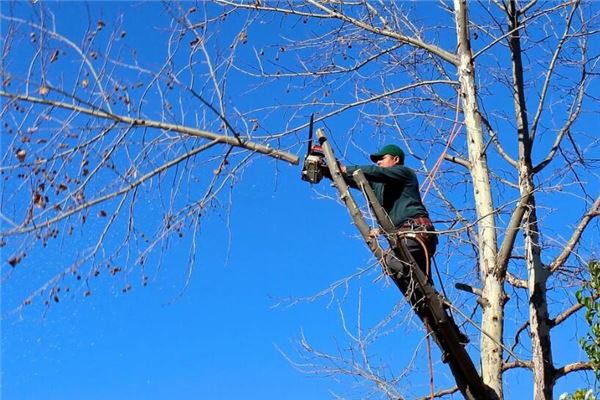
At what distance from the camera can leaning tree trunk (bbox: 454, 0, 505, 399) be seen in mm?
7145

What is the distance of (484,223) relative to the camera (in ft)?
24.6

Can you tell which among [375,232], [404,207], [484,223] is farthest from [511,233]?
[375,232]

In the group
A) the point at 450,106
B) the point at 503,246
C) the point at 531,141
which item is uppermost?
the point at 450,106

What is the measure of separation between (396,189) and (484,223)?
117 cm

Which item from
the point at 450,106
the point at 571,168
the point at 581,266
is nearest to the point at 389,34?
the point at 450,106

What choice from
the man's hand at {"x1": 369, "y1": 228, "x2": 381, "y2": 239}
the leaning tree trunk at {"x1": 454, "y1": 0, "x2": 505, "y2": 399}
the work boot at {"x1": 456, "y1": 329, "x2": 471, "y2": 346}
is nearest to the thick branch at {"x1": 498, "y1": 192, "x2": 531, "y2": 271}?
the leaning tree trunk at {"x1": 454, "y1": 0, "x2": 505, "y2": 399}

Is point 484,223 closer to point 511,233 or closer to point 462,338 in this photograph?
point 511,233

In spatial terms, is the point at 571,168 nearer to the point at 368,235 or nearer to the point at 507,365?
the point at 507,365

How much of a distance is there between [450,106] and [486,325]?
2.43m

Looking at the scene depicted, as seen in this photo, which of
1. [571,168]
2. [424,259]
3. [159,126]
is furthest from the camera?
[571,168]

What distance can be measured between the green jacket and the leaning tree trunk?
0.69 m

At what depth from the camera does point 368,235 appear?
6.29 m

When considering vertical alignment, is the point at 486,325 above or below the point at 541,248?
below

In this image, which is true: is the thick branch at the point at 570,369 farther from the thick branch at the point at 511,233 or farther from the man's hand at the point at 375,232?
the man's hand at the point at 375,232
